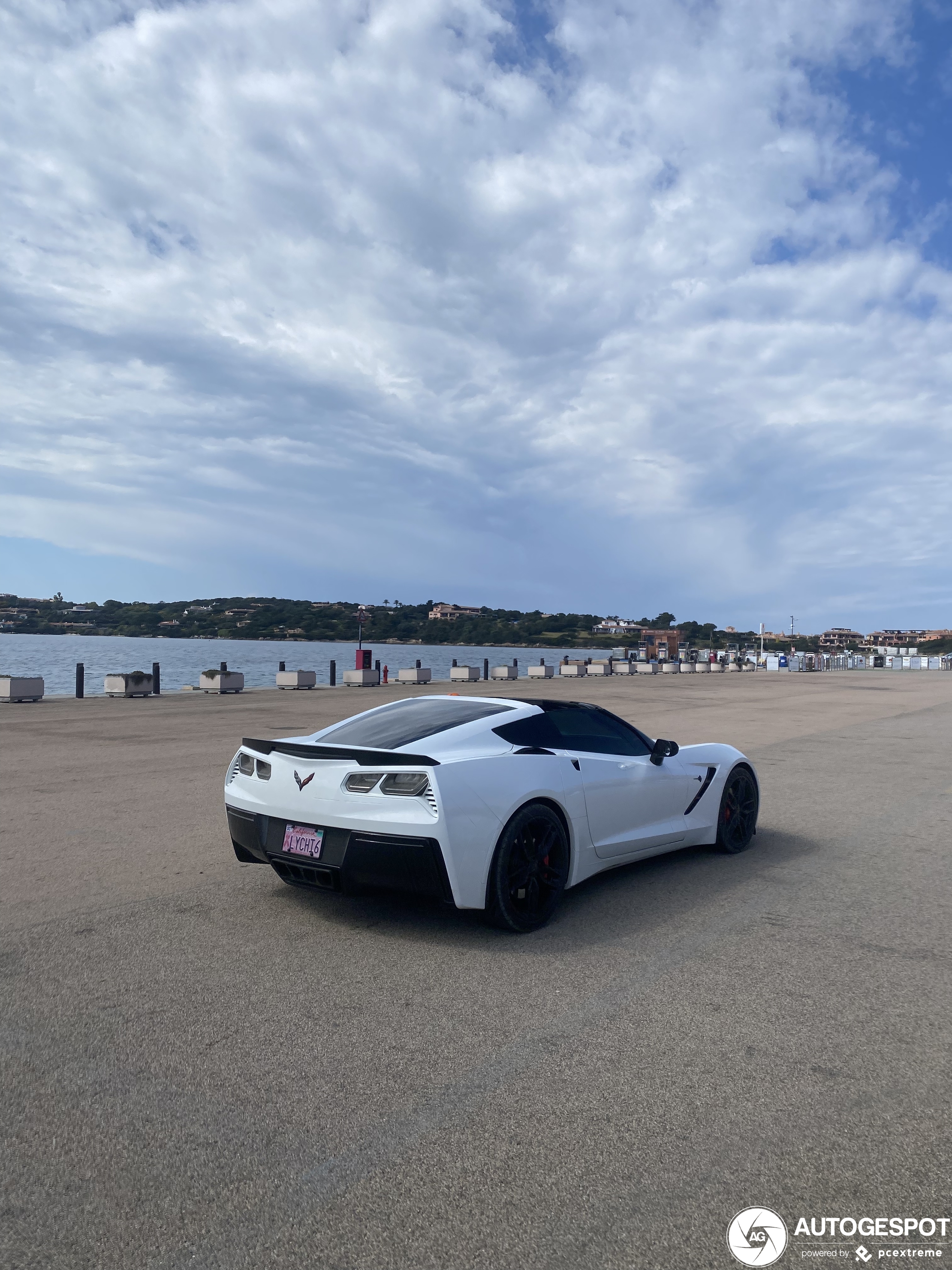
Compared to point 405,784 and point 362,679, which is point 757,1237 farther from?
point 362,679

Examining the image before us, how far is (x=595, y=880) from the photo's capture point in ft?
21.5

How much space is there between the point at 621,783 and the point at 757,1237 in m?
3.62

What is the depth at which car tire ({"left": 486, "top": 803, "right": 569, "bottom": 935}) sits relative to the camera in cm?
496

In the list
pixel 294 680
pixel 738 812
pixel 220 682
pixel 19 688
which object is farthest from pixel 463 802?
pixel 294 680

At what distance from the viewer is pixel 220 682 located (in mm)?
30766

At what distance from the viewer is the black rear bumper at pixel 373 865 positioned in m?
4.73

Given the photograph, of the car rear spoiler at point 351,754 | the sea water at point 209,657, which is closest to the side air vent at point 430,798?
the car rear spoiler at point 351,754

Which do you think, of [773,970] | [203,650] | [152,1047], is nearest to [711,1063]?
[773,970]

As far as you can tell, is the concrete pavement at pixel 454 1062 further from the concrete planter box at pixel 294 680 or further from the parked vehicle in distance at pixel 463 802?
the concrete planter box at pixel 294 680

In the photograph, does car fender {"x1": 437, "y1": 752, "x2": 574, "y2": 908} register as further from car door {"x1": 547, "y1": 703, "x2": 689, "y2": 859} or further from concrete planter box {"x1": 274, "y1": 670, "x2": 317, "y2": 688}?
concrete planter box {"x1": 274, "y1": 670, "x2": 317, "y2": 688}

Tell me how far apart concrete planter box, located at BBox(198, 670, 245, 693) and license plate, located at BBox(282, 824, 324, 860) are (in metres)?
26.2

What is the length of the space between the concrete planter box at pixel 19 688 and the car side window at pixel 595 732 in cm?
2143

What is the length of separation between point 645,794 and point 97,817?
16.5 ft

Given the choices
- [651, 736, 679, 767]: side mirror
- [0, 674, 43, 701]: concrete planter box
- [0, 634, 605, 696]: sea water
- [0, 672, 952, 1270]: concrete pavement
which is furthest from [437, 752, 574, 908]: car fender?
[0, 634, 605, 696]: sea water
